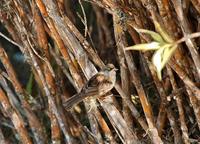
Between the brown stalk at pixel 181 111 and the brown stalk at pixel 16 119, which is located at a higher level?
the brown stalk at pixel 16 119

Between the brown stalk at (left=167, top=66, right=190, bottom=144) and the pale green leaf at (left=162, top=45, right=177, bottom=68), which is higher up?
the pale green leaf at (left=162, top=45, right=177, bottom=68)

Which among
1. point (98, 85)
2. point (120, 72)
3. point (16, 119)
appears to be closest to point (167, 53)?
point (98, 85)

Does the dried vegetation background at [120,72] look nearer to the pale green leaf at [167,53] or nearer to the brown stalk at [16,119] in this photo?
the brown stalk at [16,119]

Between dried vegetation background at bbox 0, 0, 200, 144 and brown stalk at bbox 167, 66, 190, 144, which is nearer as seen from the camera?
dried vegetation background at bbox 0, 0, 200, 144

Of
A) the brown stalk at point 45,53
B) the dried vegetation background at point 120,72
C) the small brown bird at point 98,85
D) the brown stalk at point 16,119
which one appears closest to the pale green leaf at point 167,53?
the dried vegetation background at point 120,72

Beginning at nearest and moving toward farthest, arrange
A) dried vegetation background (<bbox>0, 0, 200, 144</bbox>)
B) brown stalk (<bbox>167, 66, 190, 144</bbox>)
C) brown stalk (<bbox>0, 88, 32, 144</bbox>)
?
dried vegetation background (<bbox>0, 0, 200, 144</bbox>)
brown stalk (<bbox>167, 66, 190, 144</bbox>)
brown stalk (<bbox>0, 88, 32, 144</bbox>)

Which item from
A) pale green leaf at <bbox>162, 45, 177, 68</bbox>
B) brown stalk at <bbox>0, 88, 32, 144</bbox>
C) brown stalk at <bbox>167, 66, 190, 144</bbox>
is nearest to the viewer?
pale green leaf at <bbox>162, 45, 177, 68</bbox>

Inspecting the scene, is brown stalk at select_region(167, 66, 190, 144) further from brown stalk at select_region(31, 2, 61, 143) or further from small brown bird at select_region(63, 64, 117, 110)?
brown stalk at select_region(31, 2, 61, 143)

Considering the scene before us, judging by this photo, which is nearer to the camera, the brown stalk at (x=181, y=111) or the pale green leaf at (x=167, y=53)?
the pale green leaf at (x=167, y=53)

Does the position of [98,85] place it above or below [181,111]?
above

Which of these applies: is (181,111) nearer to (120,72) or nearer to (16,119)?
(120,72)

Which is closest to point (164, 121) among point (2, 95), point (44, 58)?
point (44, 58)

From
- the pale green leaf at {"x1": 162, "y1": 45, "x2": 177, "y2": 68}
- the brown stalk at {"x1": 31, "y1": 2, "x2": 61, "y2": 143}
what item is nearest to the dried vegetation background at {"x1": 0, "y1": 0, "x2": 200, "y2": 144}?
the brown stalk at {"x1": 31, "y1": 2, "x2": 61, "y2": 143}
